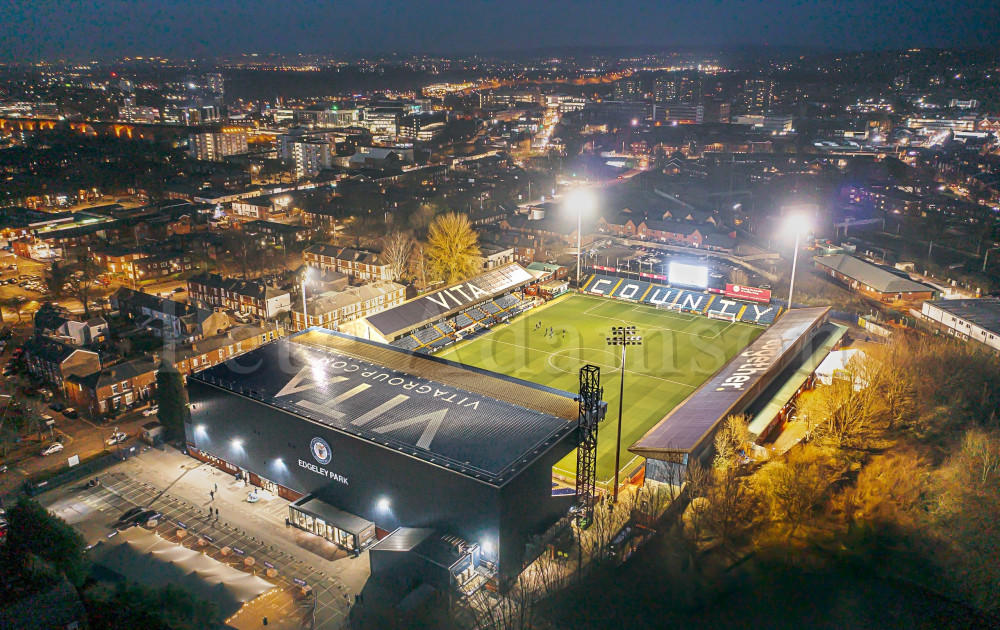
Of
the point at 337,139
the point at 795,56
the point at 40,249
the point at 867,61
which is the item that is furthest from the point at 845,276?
the point at 795,56

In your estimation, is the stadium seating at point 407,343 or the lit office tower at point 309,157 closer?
the stadium seating at point 407,343

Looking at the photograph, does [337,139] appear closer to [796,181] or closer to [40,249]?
[40,249]

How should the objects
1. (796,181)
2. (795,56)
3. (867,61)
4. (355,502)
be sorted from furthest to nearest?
(795,56), (867,61), (796,181), (355,502)

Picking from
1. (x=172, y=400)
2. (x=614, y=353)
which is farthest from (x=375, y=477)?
(x=614, y=353)

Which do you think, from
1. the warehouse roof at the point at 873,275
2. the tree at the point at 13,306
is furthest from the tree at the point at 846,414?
the tree at the point at 13,306

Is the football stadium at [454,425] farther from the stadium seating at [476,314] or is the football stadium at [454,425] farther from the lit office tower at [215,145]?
the lit office tower at [215,145]

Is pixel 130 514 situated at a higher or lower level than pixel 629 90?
lower

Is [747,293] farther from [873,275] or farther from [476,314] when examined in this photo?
[476,314]
